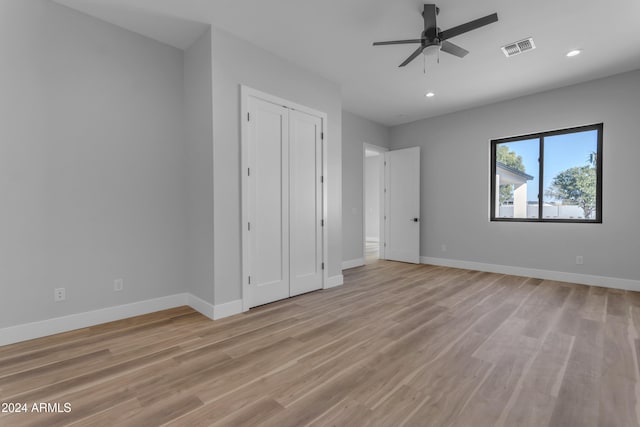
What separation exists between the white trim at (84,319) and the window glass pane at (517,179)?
5551 mm

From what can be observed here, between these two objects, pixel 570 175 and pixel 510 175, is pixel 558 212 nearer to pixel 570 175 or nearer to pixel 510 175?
pixel 570 175

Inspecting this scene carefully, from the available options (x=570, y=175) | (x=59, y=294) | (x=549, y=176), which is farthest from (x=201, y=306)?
(x=570, y=175)

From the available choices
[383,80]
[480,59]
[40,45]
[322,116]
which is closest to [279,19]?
[322,116]

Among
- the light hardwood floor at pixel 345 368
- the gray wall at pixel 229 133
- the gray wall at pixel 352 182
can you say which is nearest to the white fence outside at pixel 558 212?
the light hardwood floor at pixel 345 368

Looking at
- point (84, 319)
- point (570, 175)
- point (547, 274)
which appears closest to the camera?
point (84, 319)

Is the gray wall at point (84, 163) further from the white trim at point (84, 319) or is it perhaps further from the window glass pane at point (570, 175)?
the window glass pane at point (570, 175)

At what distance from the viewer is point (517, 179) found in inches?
Result: 204

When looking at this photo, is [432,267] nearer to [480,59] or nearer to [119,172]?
[480,59]

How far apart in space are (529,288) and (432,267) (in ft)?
5.76

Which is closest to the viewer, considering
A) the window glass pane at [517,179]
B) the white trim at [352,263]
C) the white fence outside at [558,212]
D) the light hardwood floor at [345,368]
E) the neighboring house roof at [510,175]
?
the light hardwood floor at [345,368]

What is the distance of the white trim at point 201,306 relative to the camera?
302 cm

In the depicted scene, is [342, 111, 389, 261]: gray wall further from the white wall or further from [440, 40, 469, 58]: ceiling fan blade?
the white wall

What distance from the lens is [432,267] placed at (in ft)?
18.8

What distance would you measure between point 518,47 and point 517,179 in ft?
8.48
